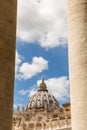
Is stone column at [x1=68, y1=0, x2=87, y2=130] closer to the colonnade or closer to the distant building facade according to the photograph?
the colonnade

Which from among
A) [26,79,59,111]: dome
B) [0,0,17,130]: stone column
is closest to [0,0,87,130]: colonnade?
[0,0,17,130]: stone column

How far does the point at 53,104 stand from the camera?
110 m

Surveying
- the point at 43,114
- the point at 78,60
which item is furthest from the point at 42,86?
the point at 78,60

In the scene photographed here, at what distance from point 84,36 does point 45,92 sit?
106 meters

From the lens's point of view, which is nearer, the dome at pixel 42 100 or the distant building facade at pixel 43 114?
the distant building facade at pixel 43 114

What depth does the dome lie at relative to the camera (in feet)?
357

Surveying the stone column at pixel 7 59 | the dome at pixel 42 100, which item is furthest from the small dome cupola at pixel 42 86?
the stone column at pixel 7 59

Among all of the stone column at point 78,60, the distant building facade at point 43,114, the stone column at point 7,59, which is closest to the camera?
the stone column at point 7,59

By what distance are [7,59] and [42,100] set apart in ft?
347

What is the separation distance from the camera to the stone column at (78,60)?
31.0 feet

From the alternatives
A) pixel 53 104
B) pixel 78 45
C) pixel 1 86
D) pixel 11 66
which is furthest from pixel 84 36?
pixel 53 104

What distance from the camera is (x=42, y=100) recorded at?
370ft

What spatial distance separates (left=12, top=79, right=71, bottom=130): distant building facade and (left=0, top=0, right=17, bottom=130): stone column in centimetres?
4007

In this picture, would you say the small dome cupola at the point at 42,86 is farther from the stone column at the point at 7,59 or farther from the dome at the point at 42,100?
the stone column at the point at 7,59
